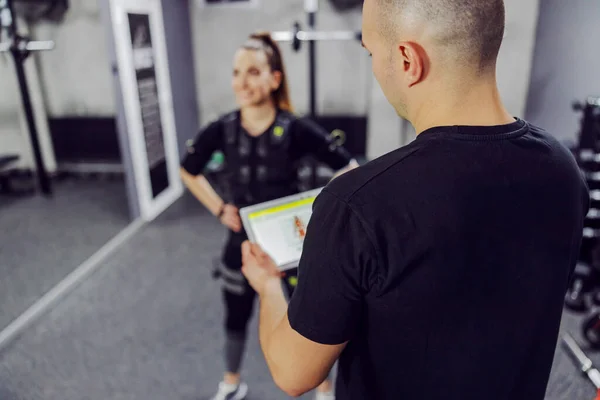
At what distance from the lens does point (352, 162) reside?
1.75 metres

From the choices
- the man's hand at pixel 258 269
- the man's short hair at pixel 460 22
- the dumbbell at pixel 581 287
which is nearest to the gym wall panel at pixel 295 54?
the dumbbell at pixel 581 287

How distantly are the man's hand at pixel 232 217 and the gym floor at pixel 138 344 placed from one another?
0.77 meters

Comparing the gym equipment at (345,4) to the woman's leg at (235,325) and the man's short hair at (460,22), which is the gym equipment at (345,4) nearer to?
the woman's leg at (235,325)

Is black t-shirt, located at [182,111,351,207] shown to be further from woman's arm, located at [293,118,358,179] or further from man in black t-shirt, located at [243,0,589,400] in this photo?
man in black t-shirt, located at [243,0,589,400]

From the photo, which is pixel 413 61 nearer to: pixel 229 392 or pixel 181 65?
pixel 229 392

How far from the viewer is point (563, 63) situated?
358cm

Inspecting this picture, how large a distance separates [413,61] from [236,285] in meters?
1.15

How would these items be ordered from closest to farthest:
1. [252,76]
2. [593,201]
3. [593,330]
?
[252,76], [593,330], [593,201]

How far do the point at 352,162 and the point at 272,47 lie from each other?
0.51 m

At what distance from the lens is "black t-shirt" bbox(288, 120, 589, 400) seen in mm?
559

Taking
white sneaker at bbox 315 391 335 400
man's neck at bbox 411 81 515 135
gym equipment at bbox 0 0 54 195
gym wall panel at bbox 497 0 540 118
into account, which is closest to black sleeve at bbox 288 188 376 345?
man's neck at bbox 411 81 515 135

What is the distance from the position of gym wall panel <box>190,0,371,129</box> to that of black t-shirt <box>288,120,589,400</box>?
3.51m

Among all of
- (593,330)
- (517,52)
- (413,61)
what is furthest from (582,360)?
(517,52)

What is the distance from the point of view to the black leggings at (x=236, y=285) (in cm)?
157
